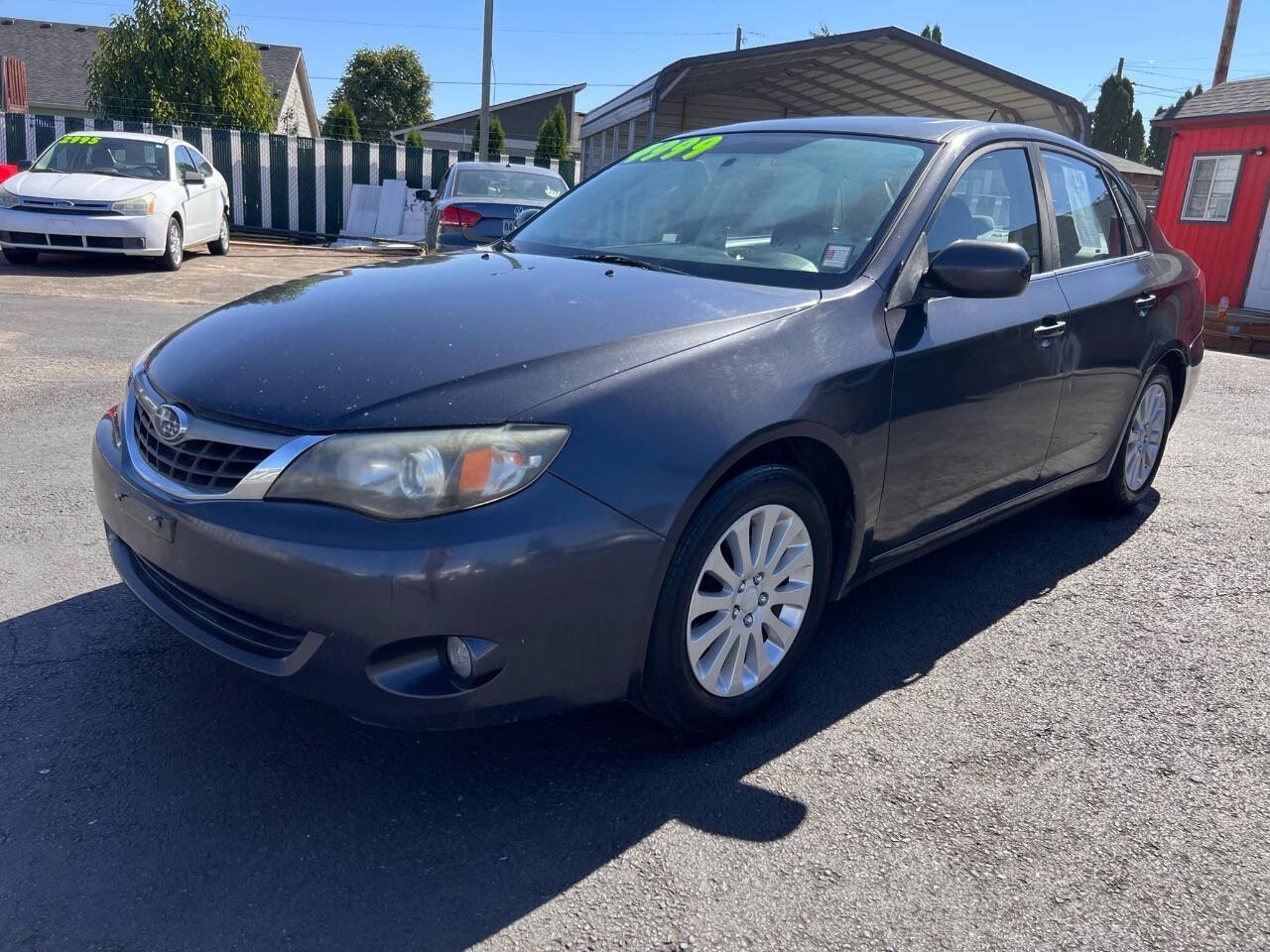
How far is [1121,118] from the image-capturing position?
5797cm

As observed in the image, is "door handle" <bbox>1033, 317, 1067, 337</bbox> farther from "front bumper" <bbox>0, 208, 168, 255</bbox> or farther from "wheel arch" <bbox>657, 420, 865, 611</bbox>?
"front bumper" <bbox>0, 208, 168, 255</bbox>

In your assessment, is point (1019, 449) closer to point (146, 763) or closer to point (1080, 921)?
point (1080, 921)

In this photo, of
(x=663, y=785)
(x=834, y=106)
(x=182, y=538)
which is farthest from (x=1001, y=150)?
(x=834, y=106)

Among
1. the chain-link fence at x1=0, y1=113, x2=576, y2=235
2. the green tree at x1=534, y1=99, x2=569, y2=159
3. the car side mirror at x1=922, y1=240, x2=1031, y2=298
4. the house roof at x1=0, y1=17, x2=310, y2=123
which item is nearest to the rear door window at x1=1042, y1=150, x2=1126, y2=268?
the car side mirror at x1=922, y1=240, x2=1031, y2=298

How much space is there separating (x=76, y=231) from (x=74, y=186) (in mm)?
531

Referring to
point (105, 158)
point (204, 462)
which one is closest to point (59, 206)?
point (105, 158)

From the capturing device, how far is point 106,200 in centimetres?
1159

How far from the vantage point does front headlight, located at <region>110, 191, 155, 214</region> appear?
460 inches

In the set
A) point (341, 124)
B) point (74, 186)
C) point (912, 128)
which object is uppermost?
point (341, 124)

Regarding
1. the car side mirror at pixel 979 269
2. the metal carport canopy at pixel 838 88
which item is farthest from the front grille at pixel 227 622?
the metal carport canopy at pixel 838 88

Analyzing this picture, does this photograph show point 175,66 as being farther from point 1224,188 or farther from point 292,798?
point 292,798

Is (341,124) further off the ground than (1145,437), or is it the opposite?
(341,124)

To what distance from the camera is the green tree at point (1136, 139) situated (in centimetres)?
5753

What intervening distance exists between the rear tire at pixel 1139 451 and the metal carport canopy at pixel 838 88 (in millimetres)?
12722
